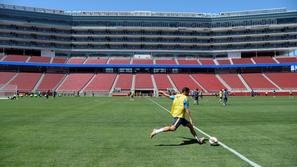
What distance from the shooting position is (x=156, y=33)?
110750 mm

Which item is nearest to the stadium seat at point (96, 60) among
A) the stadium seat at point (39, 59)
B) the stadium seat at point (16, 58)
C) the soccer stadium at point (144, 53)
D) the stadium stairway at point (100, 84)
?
the soccer stadium at point (144, 53)

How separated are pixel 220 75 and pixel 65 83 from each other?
44.5 meters

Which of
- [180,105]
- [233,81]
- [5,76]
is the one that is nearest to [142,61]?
[233,81]

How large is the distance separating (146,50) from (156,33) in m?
6.65

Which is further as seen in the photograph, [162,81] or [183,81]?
[183,81]

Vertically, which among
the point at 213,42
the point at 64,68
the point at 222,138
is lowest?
the point at 222,138

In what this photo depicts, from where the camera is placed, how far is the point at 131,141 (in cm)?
1158

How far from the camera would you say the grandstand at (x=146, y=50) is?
91.1 metres

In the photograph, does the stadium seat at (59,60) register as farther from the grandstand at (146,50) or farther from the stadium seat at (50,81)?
the stadium seat at (50,81)

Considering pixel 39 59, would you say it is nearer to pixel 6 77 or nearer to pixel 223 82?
pixel 6 77

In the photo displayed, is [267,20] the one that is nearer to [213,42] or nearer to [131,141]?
[213,42]

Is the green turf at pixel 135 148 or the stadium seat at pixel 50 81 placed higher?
the stadium seat at pixel 50 81

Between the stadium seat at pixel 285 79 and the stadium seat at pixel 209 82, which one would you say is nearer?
the stadium seat at pixel 285 79

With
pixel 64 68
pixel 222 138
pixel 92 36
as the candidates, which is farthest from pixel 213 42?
pixel 222 138
